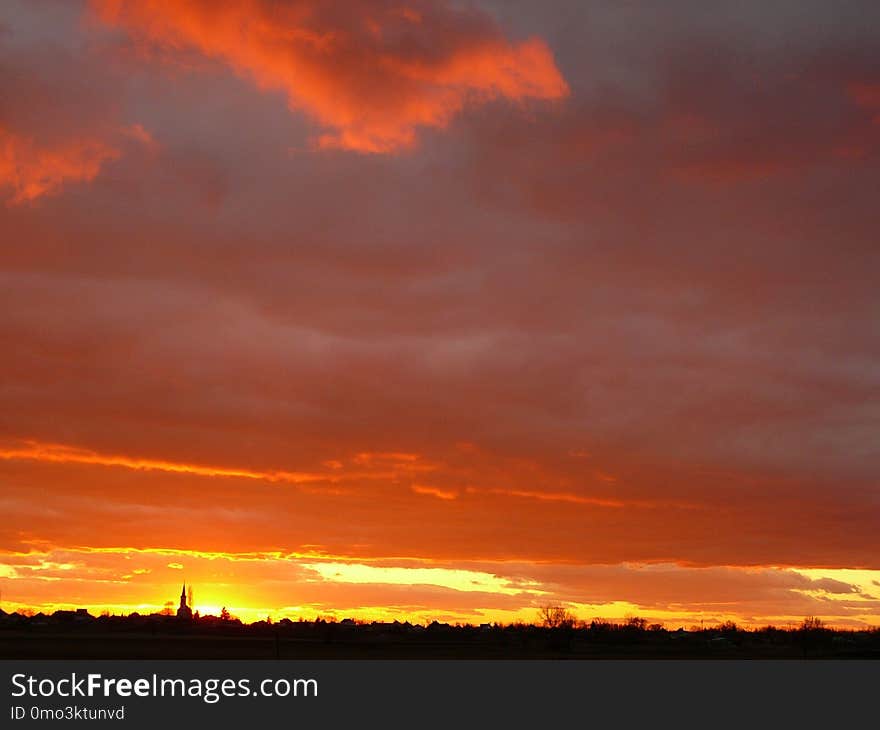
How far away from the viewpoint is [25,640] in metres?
168
